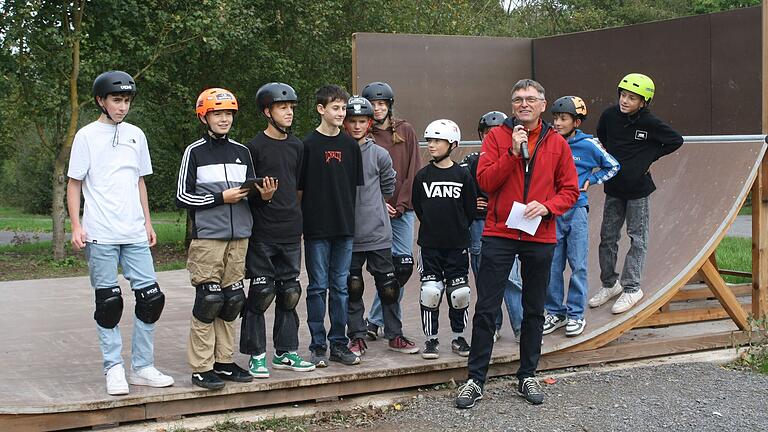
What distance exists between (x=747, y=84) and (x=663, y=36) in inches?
50.1

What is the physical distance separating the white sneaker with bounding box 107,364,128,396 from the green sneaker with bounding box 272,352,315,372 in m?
0.93

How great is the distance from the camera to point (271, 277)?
15.9 feet

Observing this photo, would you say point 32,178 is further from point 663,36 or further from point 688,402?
point 688,402

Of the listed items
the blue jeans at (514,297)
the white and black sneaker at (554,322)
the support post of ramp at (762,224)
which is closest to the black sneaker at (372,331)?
the blue jeans at (514,297)

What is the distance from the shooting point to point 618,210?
6242 millimetres

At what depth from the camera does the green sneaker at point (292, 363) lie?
5.04m

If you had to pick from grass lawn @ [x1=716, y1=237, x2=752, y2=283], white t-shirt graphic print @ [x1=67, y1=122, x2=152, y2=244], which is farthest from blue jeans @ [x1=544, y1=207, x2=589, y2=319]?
grass lawn @ [x1=716, y1=237, x2=752, y2=283]

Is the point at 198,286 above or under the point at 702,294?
above

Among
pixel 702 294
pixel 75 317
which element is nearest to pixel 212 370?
pixel 75 317

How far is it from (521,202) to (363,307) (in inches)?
50.5

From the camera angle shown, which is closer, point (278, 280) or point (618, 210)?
point (278, 280)

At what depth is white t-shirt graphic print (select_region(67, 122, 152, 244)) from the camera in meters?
4.45

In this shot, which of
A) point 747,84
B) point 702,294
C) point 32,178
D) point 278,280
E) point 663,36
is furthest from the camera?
point 32,178

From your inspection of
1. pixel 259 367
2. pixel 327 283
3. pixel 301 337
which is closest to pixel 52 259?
pixel 301 337
